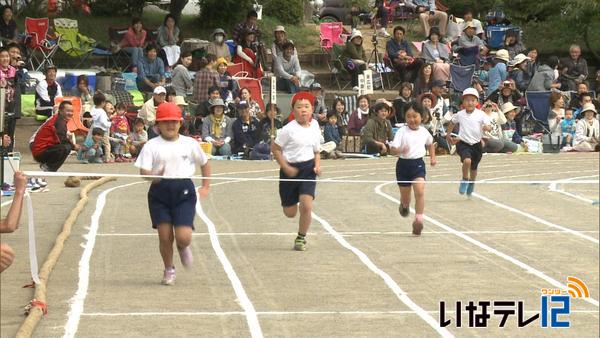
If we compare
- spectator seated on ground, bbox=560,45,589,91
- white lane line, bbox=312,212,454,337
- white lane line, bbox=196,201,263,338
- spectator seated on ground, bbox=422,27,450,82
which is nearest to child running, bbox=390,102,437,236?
white lane line, bbox=312,212,454,337

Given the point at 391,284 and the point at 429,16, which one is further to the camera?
the point at 429,16

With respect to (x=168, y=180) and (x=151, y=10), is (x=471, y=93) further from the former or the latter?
(x=151, y=10)

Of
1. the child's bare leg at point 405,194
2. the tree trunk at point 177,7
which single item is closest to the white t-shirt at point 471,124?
the child's bare leg at point 405,194

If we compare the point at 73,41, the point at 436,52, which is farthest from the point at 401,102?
the point at 73,41

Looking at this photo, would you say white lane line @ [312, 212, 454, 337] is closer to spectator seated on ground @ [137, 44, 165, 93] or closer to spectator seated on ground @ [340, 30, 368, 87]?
spectator seated on ground @ [137, 44, 165, 93]

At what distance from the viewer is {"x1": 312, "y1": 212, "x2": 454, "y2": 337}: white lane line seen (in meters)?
10.2

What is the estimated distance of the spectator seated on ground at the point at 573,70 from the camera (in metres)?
30.4

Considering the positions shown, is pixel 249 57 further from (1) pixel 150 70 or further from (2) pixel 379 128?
(2) pixel 379 128

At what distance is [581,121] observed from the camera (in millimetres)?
26750

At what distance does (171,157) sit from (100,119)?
38.8 feet

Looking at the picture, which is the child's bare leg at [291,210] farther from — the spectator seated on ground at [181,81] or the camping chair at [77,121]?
the spectator seated on ground at [181,81]

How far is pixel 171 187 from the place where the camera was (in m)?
12.0

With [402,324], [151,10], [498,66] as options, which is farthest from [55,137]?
[151,10]

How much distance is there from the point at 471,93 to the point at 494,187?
167 cm
